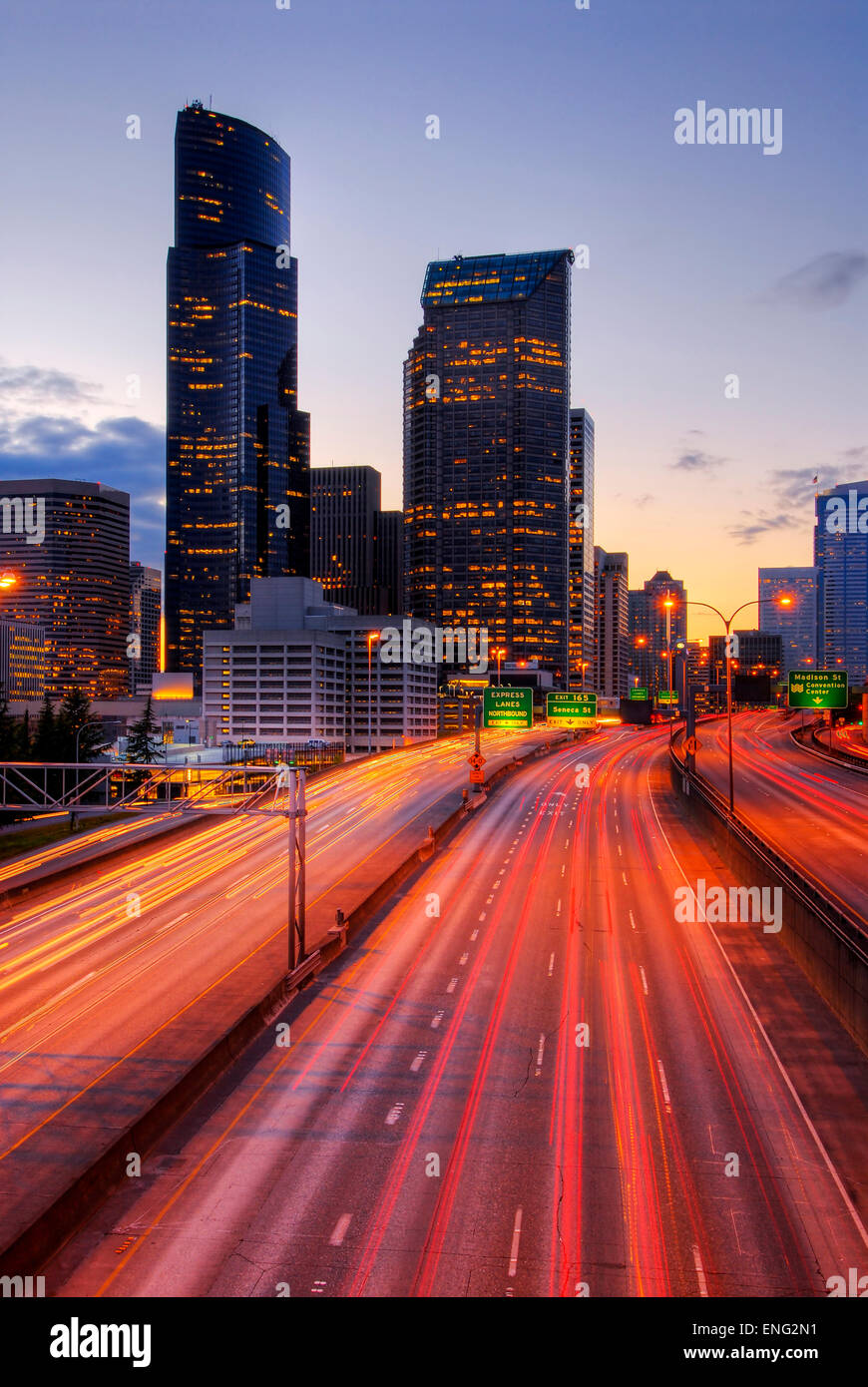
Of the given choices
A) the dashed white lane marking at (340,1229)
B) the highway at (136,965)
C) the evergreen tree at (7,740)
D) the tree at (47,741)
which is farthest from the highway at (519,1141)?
the tree at (47,741)

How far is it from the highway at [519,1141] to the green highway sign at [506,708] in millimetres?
25737

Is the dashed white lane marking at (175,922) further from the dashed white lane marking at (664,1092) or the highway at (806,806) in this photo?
the highway at (806,806)

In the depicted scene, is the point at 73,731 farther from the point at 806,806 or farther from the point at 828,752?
the point at 806,806

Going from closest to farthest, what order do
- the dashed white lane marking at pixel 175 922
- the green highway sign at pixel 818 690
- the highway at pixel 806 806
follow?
the dashed white lane marking at pixel 175 922 < the highway at pixel 806 806 < the green highway sign at pixel 818 690

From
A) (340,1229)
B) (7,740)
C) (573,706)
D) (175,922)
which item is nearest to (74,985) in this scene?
(175,922)

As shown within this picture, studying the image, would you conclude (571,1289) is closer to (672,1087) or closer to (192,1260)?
(192,1260)

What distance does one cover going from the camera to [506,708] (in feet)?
188

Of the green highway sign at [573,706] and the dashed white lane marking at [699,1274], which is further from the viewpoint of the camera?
the green highway sign at [573,706]

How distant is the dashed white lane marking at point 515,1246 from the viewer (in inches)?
527

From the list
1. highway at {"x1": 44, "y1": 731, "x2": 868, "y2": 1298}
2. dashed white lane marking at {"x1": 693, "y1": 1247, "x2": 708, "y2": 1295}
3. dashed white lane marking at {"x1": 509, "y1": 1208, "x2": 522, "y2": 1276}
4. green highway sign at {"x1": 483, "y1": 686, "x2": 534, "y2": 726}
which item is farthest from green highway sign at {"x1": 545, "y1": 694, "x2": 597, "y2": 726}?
dashed white lane marking at {"x1": 693, "y1": 1247, "x2": 708, "y2": 1295}

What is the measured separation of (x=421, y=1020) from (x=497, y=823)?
106ft

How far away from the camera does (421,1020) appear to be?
23.9m

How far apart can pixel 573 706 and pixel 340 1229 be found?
5087cm
